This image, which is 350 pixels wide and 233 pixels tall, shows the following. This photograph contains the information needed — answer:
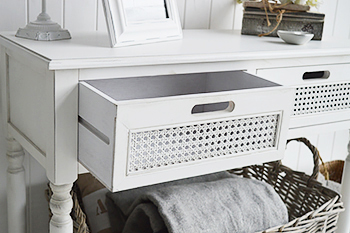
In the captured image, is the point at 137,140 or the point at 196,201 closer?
the point at 137,140

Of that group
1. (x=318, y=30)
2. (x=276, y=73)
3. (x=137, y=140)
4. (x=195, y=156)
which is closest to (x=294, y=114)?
(x=276, y=73)

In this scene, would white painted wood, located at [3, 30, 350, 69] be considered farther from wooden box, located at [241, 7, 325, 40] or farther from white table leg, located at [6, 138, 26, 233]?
white table leg, located at [6, 138, 26, 233]

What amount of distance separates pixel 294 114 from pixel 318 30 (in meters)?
0.31

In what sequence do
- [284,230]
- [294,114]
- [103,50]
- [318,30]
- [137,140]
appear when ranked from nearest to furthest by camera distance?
[137,140] → [103,50] → [284,230] → [294,114] → [318,30]

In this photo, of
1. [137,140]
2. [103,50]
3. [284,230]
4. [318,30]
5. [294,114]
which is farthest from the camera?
[318,30]

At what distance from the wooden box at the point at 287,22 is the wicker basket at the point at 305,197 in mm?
404

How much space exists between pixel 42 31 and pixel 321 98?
795 mm

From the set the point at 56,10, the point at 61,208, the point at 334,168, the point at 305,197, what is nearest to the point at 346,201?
the point at 305,197

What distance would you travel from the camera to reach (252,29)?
54.9 inches

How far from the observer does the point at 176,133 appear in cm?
89

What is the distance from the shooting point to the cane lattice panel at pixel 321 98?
125 centimetres

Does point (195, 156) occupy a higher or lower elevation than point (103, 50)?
lower

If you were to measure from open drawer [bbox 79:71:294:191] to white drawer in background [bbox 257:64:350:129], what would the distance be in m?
0.17

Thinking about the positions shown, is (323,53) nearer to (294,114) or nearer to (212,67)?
(294,114)
